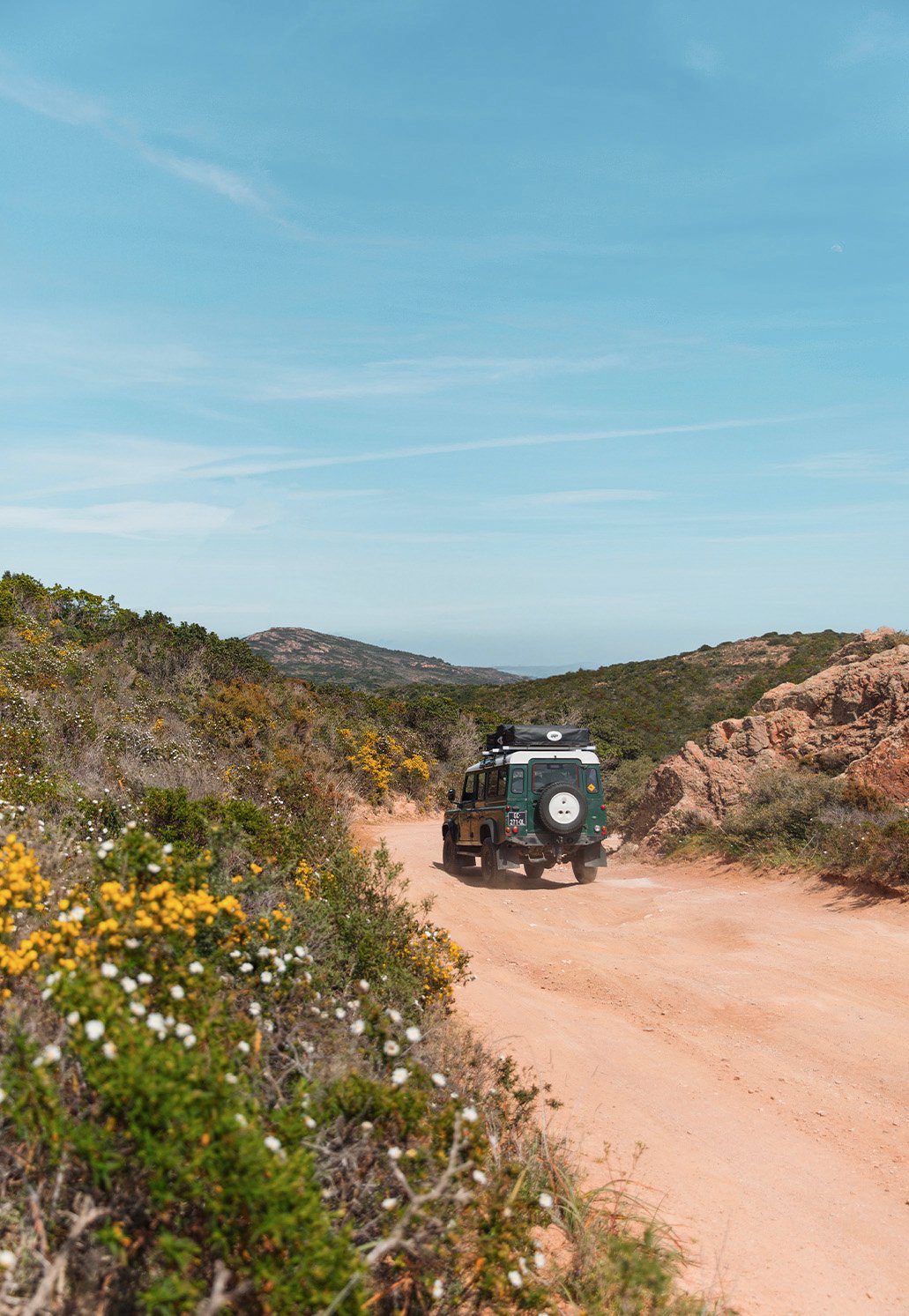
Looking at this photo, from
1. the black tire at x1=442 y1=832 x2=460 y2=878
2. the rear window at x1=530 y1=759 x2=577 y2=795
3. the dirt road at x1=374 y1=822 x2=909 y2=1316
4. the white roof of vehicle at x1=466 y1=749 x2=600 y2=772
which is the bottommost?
the black tire at x1=442 y1=832 x2=460 y2=878

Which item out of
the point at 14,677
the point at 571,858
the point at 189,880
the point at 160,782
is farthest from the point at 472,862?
the point at 189,880

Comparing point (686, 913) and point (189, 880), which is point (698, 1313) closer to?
point (189, 880)

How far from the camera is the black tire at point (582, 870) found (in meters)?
14.2

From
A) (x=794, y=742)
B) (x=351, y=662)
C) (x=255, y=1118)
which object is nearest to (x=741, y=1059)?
(x=255, y=1118)

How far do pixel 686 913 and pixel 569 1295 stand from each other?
25.7ft

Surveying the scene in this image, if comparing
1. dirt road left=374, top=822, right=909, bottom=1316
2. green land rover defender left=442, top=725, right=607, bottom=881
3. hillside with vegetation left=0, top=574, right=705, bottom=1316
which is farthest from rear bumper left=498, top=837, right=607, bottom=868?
hillside with vegetation left=0, top=574, right=705, bottom=1316

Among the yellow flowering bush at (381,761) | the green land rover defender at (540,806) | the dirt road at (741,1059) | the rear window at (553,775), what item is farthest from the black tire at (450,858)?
the yellow flowering bush at (381,761)

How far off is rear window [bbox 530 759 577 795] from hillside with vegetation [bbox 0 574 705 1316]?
24.2 ft

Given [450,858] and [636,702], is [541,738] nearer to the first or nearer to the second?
[450,858]

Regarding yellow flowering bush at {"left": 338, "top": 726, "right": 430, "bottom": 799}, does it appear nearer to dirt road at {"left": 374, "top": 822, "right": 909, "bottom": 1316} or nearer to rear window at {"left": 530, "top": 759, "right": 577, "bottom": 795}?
rear window at {"left": 530, "top": 759, "right": 577, "bottom": 795}

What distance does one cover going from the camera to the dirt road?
4.31 metres

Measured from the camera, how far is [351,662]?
10550 centimetres

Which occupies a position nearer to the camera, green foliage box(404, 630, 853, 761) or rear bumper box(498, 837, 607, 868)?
rear bumper box(498, 837, 607, 868)

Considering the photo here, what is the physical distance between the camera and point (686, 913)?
434 inches
